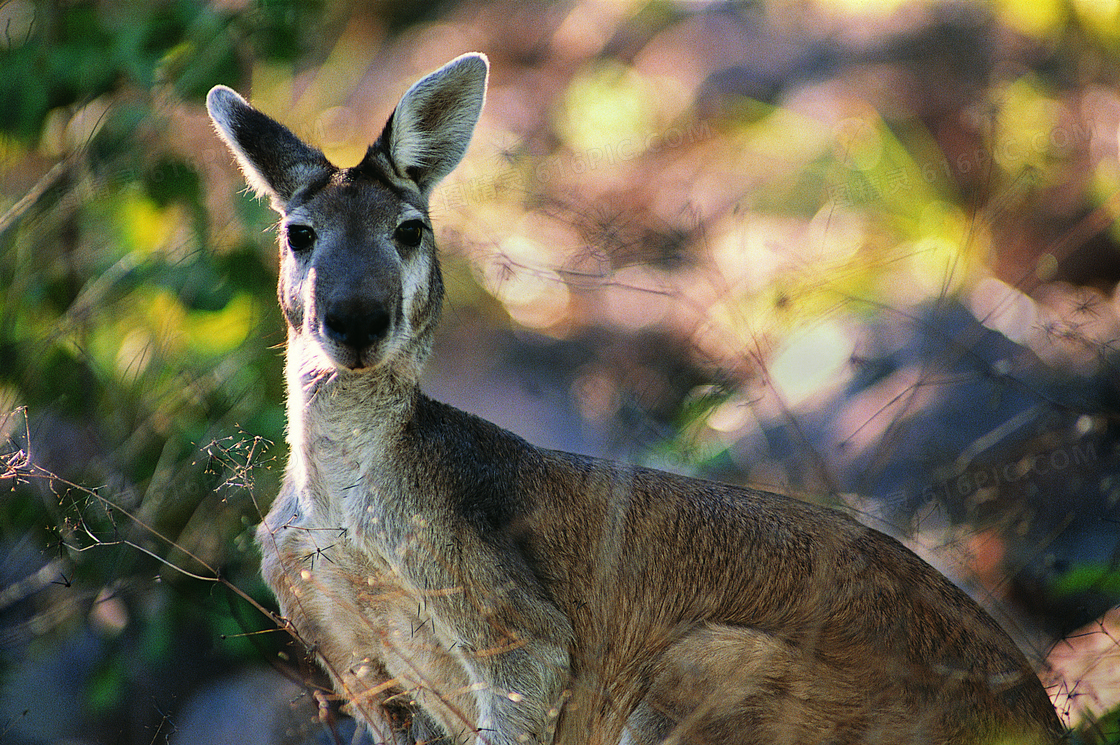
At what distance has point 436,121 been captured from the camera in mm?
3932

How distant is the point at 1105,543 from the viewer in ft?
17.5

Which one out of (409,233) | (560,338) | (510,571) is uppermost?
(409,233)

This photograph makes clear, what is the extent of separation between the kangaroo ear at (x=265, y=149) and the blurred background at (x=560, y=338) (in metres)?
1.05

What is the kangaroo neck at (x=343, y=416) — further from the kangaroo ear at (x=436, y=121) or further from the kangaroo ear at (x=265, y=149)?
the kangaroo ear at (x=436, y=121)

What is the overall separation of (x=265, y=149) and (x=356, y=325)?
1032 mm

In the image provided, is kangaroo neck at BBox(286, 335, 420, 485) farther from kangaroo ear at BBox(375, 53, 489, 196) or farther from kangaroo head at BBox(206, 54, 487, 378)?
kangaroo ear at BBox(375, 53, 489, 196)

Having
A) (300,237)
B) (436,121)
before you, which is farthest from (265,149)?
(436,121)

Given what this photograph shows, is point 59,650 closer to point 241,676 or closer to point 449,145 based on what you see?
point 241,676

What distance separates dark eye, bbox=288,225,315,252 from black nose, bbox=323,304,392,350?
47cm

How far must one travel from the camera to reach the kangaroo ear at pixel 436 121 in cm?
378

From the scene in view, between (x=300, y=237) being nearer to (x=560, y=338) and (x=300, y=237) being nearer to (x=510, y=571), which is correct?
(x=510, y=571)

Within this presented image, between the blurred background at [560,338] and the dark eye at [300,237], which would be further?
the blurred background at [560,338]

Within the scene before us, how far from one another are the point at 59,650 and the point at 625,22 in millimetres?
9184

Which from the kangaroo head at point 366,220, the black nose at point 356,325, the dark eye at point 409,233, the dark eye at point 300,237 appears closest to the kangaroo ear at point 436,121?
the kangaroo head at point 366,220
